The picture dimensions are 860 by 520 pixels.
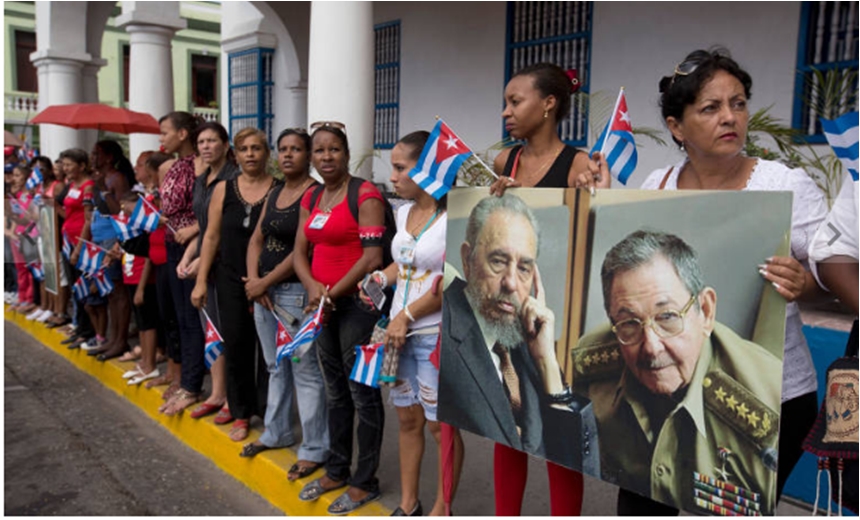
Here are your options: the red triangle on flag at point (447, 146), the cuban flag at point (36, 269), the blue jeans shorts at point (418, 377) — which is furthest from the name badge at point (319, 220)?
the cuban flag at point (36, 269)

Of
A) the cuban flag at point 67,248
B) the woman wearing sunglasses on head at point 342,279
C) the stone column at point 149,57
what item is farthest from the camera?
the stone column at point 149,57

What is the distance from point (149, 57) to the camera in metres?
11.2

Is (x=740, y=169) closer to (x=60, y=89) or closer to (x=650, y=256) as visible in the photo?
(x=650, y=256)

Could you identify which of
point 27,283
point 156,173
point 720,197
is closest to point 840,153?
point 720,197

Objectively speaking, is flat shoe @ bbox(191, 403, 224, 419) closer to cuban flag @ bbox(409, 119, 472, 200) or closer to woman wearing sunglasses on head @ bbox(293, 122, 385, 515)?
woman wearing sunglasses on head @ bbox(293, 122, 385, 515)

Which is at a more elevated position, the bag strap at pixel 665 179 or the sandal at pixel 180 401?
the bag strap at pixel 665 179

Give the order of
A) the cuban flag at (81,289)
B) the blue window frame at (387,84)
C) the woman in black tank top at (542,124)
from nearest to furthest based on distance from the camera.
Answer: the woman in black tank top at (542,124) < the cuban flag at (81,289) < the blue window frame at (387,84)

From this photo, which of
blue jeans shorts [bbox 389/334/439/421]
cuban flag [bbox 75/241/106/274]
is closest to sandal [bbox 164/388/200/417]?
cuban flag [bbox 75/241/106/274]

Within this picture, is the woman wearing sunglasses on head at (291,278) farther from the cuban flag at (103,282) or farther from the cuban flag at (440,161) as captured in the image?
the cuban flag at (103,282)

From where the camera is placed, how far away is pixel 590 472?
232cm

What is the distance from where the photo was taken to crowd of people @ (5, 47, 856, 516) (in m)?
2.13

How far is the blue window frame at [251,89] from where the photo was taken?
13719 mm

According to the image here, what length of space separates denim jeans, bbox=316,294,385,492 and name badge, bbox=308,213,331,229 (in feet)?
1.22

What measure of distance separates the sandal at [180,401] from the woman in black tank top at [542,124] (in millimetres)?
3490
